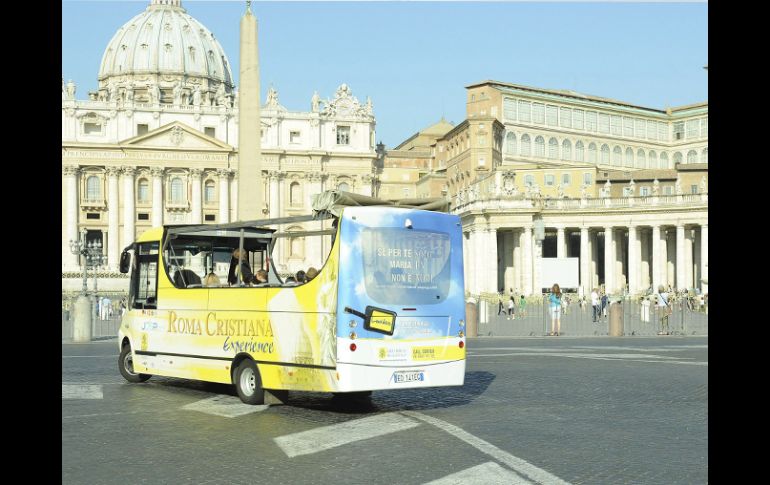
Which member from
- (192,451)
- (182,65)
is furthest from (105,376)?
(182,65)

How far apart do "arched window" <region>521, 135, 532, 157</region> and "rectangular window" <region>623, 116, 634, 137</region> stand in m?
12.8

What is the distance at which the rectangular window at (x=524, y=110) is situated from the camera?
285 feet

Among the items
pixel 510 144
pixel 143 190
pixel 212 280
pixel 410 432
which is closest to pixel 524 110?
pixel 510 144

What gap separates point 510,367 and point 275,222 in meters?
6.07

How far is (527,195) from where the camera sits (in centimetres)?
7169

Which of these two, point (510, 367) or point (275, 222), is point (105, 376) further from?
point (510, 367)

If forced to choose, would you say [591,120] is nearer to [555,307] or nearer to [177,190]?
[177,190]

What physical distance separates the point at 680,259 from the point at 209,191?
131 ft

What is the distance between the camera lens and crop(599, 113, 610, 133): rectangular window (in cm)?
9306

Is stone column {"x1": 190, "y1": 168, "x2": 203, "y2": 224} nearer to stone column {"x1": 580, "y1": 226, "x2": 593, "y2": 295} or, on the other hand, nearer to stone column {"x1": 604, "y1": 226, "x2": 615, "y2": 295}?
stone column {"x1": 580, "y1": 226, "x2": 593, "y2": 295}

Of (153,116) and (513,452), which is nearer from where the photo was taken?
(513,452)

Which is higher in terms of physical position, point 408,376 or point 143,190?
point 143,190

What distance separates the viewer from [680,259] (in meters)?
68.4

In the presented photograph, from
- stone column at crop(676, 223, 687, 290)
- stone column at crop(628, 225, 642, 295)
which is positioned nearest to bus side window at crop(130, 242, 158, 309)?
stone column at crop(676, 223, 687, 290)
